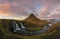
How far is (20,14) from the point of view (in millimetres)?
6508

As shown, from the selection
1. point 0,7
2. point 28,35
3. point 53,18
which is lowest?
point 28,35

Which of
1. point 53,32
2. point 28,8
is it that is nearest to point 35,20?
point 28,8

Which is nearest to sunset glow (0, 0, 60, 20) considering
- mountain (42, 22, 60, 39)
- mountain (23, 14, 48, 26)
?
mountain (23, 14, 48, 26)

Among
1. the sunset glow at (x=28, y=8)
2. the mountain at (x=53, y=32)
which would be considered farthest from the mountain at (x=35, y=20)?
the mountain at (x=53, y=32)

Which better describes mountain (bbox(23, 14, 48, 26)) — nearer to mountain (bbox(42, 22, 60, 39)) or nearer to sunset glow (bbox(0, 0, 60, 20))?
sunset glow (bbox(0, 0, 60, 20))

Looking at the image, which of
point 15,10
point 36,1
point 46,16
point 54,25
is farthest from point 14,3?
point 54,25

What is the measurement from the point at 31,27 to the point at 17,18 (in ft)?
2.17

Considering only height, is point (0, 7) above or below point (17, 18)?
above

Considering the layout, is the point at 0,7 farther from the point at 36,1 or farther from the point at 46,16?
the point at 46,16

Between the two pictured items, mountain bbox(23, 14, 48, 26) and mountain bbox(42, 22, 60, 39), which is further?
mountain bbox(23, 14, 48, 26)

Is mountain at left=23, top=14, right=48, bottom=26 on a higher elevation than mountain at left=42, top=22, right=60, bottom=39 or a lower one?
higher

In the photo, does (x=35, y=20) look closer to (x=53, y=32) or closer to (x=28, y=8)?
(x=28, y=8)

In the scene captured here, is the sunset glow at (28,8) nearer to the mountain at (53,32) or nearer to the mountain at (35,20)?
the mountain at (35,20)

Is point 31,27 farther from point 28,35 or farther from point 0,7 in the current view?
point 0,7
